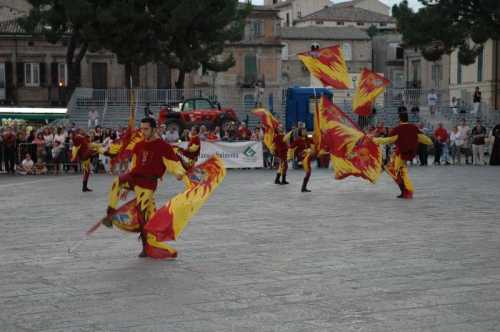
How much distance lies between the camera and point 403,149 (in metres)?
19.3

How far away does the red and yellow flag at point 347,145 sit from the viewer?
799 inches

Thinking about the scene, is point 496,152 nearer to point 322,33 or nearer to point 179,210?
point 179,210

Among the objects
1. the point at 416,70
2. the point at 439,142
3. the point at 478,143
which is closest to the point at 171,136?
the point at 439,142

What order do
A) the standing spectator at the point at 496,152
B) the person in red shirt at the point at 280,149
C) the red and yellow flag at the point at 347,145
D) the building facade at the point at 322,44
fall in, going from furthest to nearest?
the building facade at the point at 322,44
the standing spectator at the point at 496,152
the person in red shirt at the point at 280,149
the red and yellow flag at the point at 347,145

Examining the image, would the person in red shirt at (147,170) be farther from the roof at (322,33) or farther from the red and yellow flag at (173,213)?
the roof at (322,33)

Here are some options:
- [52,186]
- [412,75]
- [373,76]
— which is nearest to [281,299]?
[373,76]

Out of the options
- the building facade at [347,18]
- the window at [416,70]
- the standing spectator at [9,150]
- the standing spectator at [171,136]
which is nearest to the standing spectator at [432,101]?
the standing spectator at [171,136]

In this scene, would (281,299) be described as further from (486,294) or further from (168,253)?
(168,253)

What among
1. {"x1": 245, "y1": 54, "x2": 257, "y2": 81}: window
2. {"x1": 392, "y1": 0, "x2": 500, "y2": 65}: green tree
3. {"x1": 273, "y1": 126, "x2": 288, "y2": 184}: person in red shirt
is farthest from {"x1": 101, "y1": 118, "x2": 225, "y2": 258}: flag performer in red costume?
{"x1": 245, "y1": 54, "x2": 257, "y2": 81}: window

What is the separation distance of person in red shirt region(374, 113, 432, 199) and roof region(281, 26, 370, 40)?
66.2 meters

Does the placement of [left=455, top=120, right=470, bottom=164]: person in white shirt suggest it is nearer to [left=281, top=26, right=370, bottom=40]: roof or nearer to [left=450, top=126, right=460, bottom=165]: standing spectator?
[left=450, top=126, right=460, bottom=165]: standing spectator

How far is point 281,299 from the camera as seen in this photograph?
Result: 8.43 metres

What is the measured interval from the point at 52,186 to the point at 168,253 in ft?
42.2

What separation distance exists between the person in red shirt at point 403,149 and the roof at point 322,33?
66.2 m
